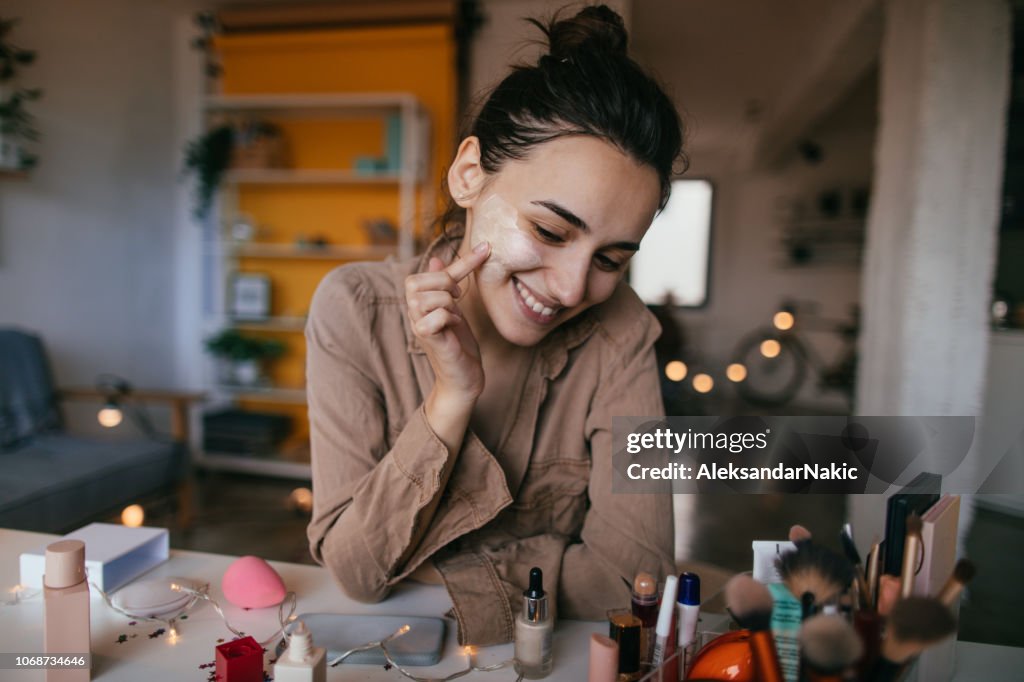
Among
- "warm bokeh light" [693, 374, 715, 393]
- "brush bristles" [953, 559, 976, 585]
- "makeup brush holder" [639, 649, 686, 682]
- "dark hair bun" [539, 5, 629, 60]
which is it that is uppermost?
"dark hair bun" [539, 5, 629, 60]

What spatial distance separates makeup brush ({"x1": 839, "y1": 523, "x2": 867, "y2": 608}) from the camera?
44cm

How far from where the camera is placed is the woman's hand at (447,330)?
62cm

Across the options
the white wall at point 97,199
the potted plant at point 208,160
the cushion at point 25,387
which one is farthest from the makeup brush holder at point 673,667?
the potted plant at point 208,160

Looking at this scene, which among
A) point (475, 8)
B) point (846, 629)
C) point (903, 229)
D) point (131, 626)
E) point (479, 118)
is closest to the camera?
point (846, 629)

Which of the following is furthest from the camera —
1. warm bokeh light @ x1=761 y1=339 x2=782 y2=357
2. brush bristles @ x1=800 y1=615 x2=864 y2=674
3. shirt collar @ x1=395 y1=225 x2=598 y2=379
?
warm bokeh light @ x1=761 y1=339 x2=782 y2=357

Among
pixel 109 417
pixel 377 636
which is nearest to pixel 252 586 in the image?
pixel 377 636

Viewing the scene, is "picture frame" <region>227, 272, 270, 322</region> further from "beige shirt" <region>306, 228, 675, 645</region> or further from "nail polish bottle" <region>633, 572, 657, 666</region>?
"nail polish bottle" <region>633, 572, 657, 666</region>

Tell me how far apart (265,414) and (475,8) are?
2179mm

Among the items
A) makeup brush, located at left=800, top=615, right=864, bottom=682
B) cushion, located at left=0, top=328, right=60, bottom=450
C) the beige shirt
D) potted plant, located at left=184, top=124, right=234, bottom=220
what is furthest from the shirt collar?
A: potted plant, located at left=184, top=124, right=234, bottom=220

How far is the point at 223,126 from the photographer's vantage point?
120 inches

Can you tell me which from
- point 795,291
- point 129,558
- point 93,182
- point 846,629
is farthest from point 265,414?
point 795,291

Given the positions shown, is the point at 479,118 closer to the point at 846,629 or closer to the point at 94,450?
the point at 846,629

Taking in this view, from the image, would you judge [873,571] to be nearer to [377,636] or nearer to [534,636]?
[534,636]

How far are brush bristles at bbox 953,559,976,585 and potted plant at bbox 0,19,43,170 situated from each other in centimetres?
113
